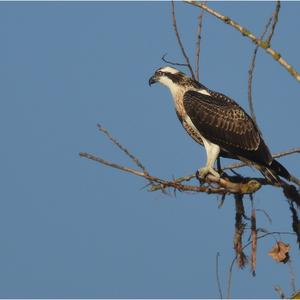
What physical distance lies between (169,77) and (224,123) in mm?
1199

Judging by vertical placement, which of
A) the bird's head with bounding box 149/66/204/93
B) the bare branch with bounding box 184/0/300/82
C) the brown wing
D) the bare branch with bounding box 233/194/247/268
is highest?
the bird's head with bounding box 149/66/204/93

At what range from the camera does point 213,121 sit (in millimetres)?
11281

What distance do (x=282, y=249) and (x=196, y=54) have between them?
2648mm

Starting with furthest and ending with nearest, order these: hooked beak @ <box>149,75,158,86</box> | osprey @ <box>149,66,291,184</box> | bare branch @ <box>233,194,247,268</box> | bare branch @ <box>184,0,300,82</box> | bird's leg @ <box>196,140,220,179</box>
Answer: hooked beak @ <box>149,75,158,86</box> < osprey @ <box>149,66,291,184</box> < bird's leg @ <box>196,140,220,179</box> < bare branch @ <box>233,194,247,268</box> < bare branch @ <box>184,0,300,82</box>

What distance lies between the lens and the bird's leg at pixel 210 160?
32.8ft

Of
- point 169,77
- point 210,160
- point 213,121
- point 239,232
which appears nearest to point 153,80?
point 169,77

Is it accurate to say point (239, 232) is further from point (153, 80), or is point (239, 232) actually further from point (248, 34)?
point (153, 80)

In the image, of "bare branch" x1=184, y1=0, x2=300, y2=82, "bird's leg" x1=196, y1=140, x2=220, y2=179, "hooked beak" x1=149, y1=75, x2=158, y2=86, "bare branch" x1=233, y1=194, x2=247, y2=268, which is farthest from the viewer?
"hooked beak" x1=149, y1=75, x2=158, y2=86

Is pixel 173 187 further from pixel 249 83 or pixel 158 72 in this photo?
pixel 158 72

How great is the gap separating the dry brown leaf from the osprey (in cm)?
283

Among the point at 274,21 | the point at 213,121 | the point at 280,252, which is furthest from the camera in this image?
the point at 213,121

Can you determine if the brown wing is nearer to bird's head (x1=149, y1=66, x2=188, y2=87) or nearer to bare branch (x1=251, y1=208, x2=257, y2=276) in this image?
bird's head (x1=149, y1=66, x2=188, y2=87)

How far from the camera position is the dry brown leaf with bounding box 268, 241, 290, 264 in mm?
7705

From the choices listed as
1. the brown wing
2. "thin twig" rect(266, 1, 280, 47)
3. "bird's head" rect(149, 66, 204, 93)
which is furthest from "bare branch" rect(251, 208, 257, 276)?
"bird's head" rect(149, 66, 204, 93)
